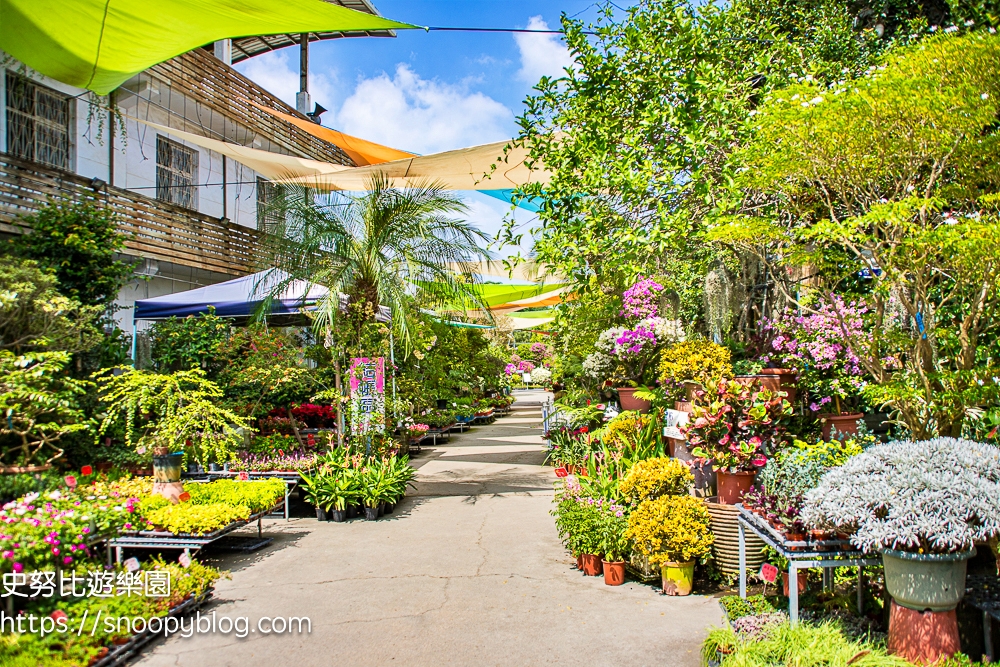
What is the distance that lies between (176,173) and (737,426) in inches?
457

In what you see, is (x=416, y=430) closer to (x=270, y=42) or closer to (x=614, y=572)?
(x=614, y=572)

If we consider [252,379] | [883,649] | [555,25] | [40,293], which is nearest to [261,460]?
[252,379]

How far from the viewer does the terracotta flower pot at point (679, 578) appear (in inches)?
194

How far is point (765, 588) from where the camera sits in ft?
15.2

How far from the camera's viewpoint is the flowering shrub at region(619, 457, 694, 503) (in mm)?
5125

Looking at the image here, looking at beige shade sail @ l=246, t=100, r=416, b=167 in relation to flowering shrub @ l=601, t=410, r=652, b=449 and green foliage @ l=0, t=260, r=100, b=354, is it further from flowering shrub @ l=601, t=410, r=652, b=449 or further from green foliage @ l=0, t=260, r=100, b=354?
flowering shrub @ l=601, t=410, r=652, b=449

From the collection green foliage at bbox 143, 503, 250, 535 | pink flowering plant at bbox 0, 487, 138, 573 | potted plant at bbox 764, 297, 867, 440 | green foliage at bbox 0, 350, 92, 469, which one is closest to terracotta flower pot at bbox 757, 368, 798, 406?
potted plant at bbox 764, 297, 867, 440

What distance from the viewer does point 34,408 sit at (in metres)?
6.51

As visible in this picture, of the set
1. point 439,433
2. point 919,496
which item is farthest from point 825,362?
point 439,433

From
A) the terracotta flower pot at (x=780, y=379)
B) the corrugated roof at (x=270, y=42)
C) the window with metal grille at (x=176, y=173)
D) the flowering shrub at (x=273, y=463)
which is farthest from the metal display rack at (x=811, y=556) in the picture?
the corrugated roof at (x=270, y=42)

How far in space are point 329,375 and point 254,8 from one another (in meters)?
7.12

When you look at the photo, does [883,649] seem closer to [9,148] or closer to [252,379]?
[252,379]

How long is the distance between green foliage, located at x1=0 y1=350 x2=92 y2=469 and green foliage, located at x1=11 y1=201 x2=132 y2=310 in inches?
49.6

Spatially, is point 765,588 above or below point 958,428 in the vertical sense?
below
